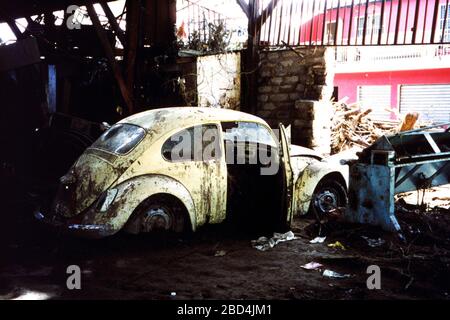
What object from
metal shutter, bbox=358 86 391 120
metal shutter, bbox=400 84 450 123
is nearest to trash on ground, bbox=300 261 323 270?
metal shutter, bbox=400 84 450 123

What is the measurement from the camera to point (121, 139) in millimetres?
5312

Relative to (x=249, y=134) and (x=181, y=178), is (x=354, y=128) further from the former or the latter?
(x=181, y=178)

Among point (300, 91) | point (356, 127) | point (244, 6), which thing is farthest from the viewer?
point (356, 127)

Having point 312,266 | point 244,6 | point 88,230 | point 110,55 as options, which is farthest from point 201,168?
point 244,6

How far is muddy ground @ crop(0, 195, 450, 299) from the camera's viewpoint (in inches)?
156

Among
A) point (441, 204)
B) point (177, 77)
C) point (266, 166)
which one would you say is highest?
point (177, 77)

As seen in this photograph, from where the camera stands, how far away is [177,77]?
9.53 metres

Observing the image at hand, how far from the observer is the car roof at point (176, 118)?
5.27 m

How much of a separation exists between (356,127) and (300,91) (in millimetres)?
3776

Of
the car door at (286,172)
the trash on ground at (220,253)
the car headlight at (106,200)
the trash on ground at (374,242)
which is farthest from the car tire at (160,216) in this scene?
the trash on ground at (374,242)

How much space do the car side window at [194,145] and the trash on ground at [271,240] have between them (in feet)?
4.08
